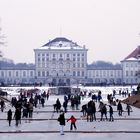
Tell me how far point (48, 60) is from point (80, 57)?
291 inches

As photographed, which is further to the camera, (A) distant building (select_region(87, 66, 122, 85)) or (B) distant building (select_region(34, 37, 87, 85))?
(A) distant building (select_region(87, 66, 122, 85))

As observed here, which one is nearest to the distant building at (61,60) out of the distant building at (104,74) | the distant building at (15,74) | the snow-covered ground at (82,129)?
the distant building at (15,74)

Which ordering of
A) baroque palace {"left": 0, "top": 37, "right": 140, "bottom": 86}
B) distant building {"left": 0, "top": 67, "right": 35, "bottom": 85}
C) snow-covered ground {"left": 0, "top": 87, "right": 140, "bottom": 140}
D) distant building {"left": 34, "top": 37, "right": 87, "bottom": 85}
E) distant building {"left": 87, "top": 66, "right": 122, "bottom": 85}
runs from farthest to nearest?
distant building {"left": 87, "top": 66, "right": 122, "bottom": 85} → distant building {"left": 0, "top": 67, "right": 35, "bottom": 85} → distant building {"left": 34, "top": 37, "right": 87, "bottom": 85} → baroque palace {"left": 0, "top": 37, "right": 140, "bottom": 86} → snow-covered ground {"left": 0, "top": 87, "right": 140, "bottom": 140}

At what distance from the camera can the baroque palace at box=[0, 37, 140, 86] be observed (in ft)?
403

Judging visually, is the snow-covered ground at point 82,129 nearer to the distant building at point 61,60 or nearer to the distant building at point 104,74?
the distant building at point 61,60

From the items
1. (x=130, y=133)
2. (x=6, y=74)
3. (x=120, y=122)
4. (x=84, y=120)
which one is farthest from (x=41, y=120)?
(x=6, y=74)

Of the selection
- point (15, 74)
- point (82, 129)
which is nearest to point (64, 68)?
point (15, 74)

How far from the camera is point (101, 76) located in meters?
132

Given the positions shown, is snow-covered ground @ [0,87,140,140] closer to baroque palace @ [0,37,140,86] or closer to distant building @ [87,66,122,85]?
baroque palace @ [0,37,140,86]

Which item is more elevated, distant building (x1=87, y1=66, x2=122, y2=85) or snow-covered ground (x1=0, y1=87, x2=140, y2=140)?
distant building (x1=87, y1=66, x2=122, y2=85)

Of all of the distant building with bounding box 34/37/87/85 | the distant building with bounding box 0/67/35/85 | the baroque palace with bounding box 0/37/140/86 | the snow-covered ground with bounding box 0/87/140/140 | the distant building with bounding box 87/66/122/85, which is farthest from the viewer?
the distant building with bounding box 87/66/122/85

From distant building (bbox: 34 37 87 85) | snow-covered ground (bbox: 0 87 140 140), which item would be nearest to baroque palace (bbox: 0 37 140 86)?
distant building (bbox: 34 37 87 85)

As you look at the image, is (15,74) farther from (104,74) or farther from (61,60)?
(104,74)

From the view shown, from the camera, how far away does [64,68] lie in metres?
124
